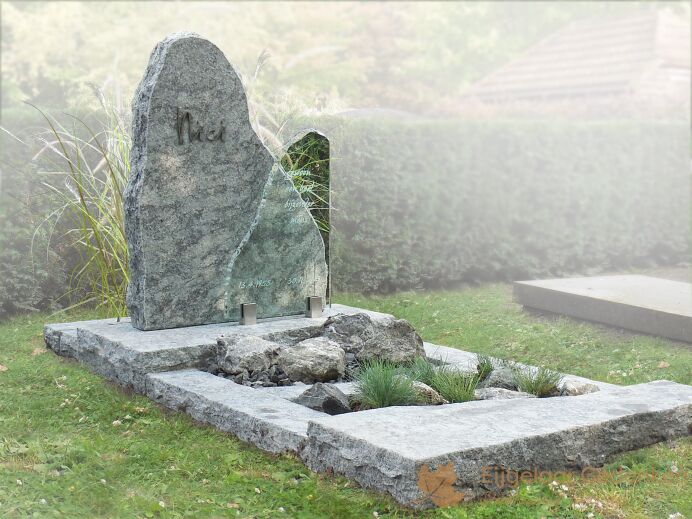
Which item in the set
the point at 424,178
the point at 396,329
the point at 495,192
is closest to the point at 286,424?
the point at 396,329

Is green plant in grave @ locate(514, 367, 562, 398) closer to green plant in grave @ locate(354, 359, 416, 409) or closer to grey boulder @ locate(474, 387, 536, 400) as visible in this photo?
grey boulder @ locate(474, 387, 536, 400)

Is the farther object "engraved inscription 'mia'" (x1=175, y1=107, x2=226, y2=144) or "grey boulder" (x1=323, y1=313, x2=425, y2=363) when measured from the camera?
"engraved inscription 'mia'" (x1=175, y1=107, x2=226, y2=144)

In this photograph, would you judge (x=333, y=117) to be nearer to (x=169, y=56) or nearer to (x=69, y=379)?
(x=169, y=56)

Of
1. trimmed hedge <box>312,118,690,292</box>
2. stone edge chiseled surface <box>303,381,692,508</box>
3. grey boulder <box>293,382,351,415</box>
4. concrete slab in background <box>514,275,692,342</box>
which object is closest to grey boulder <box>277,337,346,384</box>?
grey boulder <box>293,382,351,415</box>

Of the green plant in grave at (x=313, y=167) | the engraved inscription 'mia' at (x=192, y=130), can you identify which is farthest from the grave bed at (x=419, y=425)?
the green plant in grave at (x=313, y=167)

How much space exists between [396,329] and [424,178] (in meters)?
5.94

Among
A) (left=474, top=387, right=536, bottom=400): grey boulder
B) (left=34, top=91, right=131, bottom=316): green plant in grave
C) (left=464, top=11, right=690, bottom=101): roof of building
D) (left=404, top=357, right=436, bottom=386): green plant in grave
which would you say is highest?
(left=464, top=11, right=690, bottom=101): roof of building

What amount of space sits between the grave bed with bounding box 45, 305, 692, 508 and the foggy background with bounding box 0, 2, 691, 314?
7.12 ft

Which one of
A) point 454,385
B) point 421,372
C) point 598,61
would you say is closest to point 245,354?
point 421,372

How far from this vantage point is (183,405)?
533 centimetres

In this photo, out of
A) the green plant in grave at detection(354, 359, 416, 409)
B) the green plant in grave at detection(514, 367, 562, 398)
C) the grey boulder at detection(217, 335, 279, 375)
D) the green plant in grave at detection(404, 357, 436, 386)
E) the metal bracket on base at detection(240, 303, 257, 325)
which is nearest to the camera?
the green plant in grave at detection(354, 359, 416, 409)

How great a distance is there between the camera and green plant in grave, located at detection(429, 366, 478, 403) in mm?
5121

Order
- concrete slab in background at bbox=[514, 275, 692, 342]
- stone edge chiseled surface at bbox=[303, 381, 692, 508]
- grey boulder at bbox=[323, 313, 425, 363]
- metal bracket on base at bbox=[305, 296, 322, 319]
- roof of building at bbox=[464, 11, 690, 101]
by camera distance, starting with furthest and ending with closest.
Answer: roof of building at bbox=[464, 11, 690, 101], concrete slab in background at bbox=[514, 275, 692, 342], metal bracket on base at bbox=[305, 296, 322, 319], grey boulder at bbox=[323, 313, 425, 363], stone edge chiseled surface at bbox=[303, 381, 692, 508]

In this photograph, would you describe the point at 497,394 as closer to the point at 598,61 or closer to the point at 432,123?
the point at 432,123
